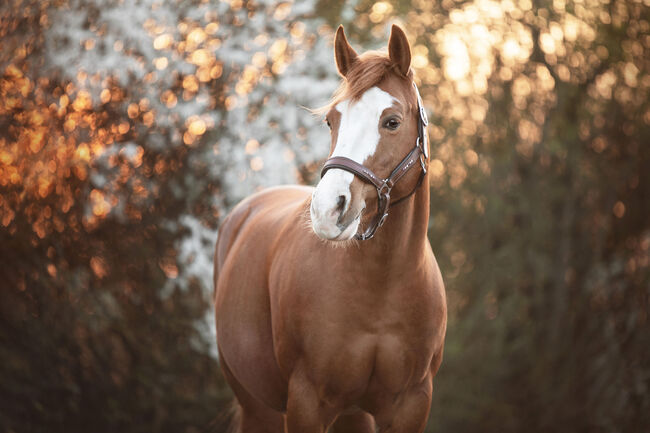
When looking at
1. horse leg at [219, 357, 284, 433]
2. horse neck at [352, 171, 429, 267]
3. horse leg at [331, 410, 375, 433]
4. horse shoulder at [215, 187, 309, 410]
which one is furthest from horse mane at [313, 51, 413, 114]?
horse leg at [219, 357, 284, 433]

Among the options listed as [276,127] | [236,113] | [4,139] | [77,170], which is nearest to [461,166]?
[276,127]

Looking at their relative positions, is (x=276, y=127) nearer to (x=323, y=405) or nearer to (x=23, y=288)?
(x=23, y=288)

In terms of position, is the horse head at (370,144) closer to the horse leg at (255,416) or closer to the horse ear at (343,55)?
the horse ear at (343,55)

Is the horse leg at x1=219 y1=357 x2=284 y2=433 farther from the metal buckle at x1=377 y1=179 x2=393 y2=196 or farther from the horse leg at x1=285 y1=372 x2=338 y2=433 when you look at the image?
the metal buckle at x1=377 y1=179 x2=393 y2=196

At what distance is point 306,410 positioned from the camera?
249cm

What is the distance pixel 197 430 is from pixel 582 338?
305 cm

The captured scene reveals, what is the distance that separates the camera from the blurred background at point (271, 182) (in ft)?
15.9

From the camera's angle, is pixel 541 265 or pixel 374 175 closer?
pixel 374 175

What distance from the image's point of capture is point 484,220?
5195mm

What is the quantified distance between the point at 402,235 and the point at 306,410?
29.1 inches

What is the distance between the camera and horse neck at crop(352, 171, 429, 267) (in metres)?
2.40

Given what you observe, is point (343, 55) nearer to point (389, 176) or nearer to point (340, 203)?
point (389, 176)

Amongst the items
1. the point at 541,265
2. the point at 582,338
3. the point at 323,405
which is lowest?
the point at 582,338

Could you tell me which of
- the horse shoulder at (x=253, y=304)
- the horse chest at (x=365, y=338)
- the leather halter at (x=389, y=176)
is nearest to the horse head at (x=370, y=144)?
the leather halter at (x=389, y=176)
